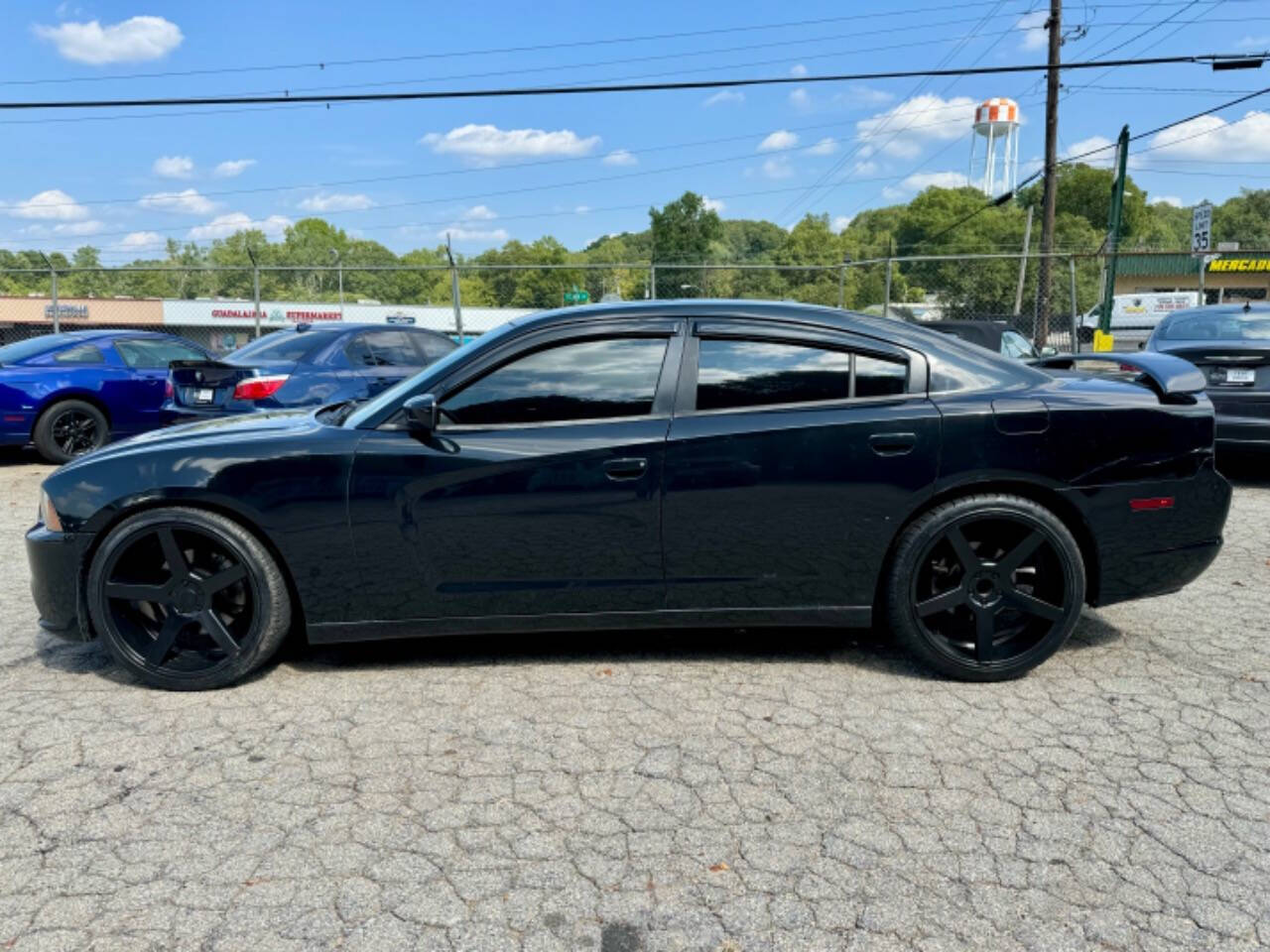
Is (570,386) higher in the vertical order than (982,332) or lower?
higher

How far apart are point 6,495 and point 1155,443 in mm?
8458

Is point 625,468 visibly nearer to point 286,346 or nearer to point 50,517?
point 50,517

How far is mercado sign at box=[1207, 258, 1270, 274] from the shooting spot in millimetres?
37031

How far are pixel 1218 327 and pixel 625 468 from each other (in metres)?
6.94

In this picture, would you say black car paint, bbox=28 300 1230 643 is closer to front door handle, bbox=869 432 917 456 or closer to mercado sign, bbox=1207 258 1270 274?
front door handle, bbox=869 432 917 456

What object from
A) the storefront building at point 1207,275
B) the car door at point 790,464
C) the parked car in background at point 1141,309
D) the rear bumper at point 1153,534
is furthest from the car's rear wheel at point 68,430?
the storefront building at point 1207,275

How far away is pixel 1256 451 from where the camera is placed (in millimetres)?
7031

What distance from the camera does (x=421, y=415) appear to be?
133 inches

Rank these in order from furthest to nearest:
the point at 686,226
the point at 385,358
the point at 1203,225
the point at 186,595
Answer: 1. the point at 686,226
2. the point at 1203,225
3. the point at 385,358
4. the point at 186,595

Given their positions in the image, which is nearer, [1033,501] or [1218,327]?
[1033,501]

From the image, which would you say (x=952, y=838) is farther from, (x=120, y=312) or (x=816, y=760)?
(x=120, y=312)

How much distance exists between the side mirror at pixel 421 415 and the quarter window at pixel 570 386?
0.36 feet

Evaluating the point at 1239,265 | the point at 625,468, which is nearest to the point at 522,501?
the point at 625,468

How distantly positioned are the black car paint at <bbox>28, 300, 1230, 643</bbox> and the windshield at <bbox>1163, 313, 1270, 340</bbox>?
16.9 feet
